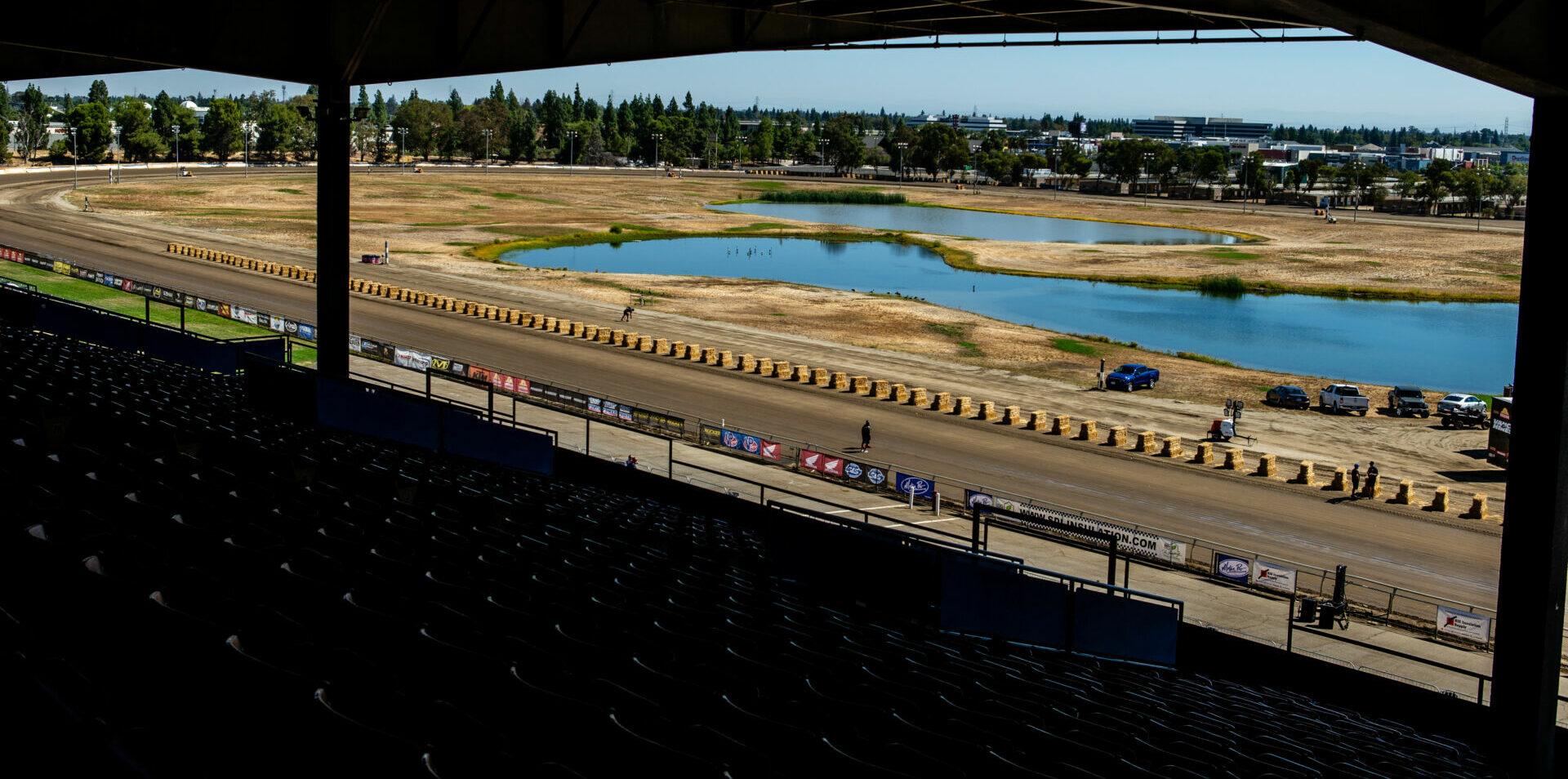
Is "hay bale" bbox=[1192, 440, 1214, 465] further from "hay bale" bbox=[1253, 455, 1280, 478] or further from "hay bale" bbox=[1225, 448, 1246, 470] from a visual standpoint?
"hay bale" bbox=[1253, 455, 1280, 478]

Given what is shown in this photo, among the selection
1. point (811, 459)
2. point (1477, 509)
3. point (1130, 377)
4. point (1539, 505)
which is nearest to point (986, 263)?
point (1130, 377)

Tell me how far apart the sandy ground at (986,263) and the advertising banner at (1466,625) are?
1383 cm

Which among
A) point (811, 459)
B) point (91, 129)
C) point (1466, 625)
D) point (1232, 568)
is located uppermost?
point (91, 129)

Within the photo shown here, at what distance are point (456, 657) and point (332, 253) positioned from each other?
2081 centimetres

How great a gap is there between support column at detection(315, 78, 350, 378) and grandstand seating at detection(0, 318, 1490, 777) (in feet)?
28.9

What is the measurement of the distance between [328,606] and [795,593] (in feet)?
27.6

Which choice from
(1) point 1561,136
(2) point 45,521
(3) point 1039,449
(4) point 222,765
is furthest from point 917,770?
(3) point 1039,449

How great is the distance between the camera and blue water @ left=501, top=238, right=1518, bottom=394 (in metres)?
70.4

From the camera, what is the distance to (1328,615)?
25.0 m

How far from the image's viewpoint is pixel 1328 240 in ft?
460

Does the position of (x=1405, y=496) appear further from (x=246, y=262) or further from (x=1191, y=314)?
(x=246, y=262)

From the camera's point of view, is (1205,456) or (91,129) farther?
(91,129)

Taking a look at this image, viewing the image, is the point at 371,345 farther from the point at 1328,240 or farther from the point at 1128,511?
the point at 1328,240

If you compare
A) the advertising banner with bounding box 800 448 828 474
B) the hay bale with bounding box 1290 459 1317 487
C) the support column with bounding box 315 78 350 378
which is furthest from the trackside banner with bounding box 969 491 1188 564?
the support column with bounding box 315 78 350 378
